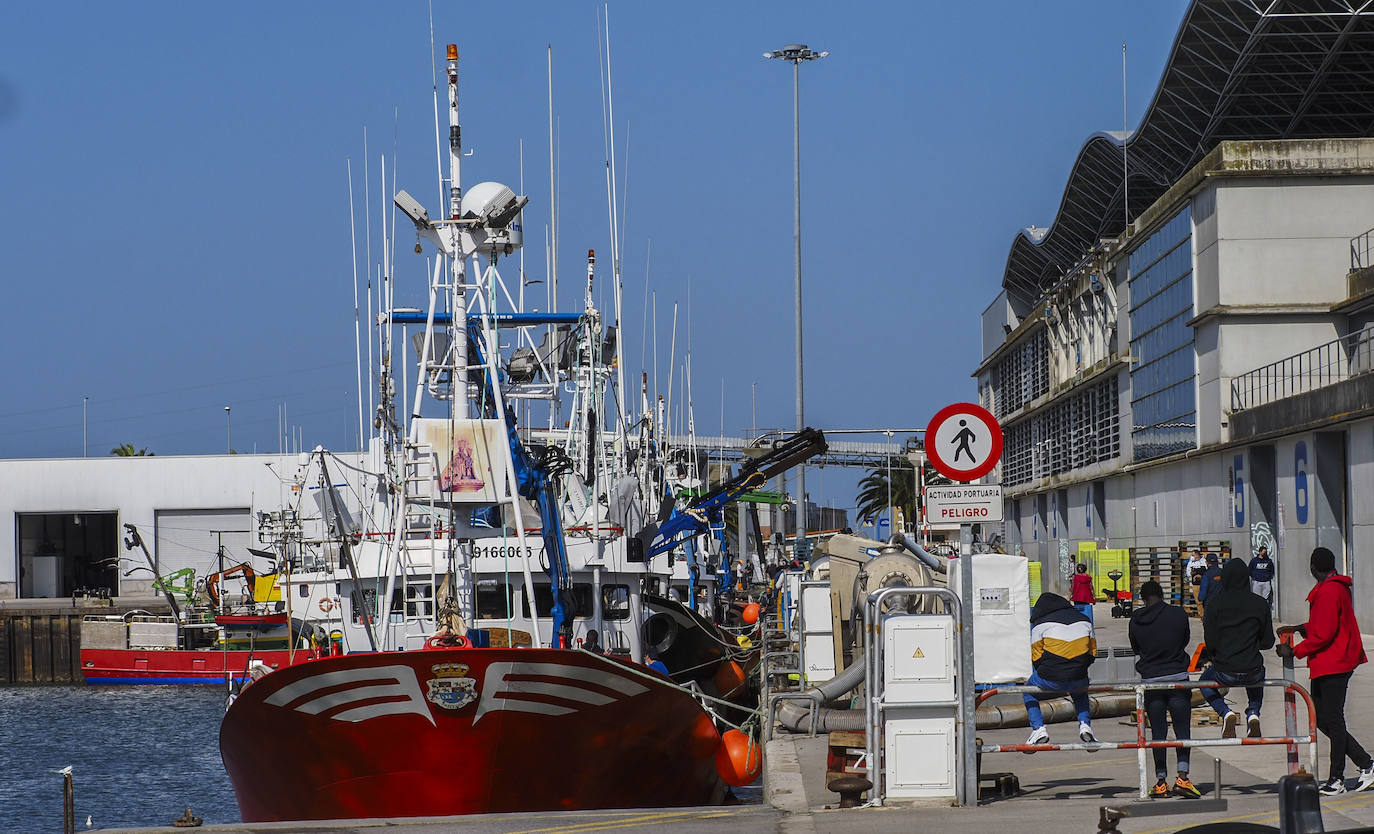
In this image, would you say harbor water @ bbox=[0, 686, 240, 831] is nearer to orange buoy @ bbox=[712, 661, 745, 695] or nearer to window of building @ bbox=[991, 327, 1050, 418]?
orange buoy @ bbox=[712, 661, 745, 695]

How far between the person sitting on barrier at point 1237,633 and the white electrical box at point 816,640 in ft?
28.7

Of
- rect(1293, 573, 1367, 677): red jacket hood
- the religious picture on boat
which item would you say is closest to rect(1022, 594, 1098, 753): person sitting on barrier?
rect(1293, 573, 1367, 677): red jacket hood

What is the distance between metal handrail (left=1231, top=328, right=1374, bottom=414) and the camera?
116 feet

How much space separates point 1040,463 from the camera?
2862 inches

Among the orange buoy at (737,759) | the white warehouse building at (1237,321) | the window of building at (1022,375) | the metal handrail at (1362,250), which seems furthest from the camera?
the window of building at (1022,375)

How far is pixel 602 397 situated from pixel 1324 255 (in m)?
21.5

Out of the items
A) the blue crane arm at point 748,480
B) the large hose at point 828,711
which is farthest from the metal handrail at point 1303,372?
the large hose at point 828,711

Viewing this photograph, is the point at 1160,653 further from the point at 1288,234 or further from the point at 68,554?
the point at 68,554

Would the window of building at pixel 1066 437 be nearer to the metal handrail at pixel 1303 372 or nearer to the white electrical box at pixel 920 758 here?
the metal handrail at pixel 1303 372

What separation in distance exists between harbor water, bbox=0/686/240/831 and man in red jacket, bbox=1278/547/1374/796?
723 inches

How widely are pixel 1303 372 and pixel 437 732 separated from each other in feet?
93.2

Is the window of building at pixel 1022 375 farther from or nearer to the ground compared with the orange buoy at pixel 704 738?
farther from the ground

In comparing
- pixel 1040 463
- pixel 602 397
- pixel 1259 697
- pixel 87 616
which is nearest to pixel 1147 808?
pixel 1259 697

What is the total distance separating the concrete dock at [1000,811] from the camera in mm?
10688
